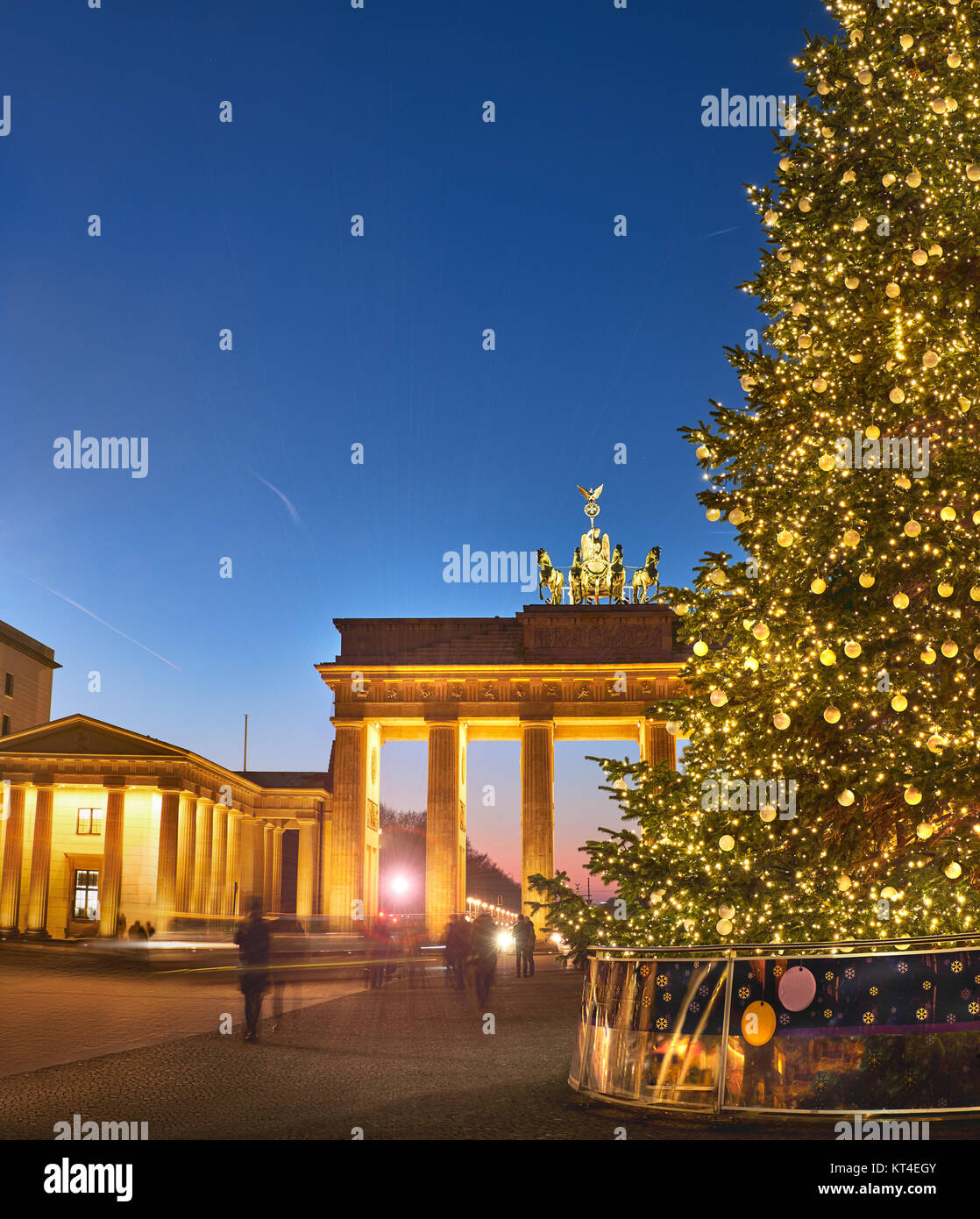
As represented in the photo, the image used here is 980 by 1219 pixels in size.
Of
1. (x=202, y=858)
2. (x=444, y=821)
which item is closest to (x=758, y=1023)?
(x=444, y=821)

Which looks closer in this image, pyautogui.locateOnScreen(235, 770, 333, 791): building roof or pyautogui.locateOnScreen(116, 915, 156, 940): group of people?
pyautogui.locateOnScreen(116, 915, 156, 940): group of people

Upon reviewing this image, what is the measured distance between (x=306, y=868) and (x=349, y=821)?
11747mm

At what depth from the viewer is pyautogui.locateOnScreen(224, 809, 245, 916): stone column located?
2522 inches

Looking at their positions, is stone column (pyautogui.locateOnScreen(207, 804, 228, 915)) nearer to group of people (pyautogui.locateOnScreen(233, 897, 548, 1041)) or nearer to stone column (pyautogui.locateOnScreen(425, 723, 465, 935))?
stone column (pyautogui.locateOnScreen(425, 723, 465, 935))

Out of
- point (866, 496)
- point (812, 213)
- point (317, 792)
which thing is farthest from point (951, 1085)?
point (317, 792)

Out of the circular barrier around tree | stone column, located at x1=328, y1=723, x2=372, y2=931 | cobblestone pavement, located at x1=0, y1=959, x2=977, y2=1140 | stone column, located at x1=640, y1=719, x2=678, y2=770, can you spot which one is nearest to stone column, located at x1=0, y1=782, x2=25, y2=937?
stone column, located at x1=328, y1=723, x2=372, y2=931

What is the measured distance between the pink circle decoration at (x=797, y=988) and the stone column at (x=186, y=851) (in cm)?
4882

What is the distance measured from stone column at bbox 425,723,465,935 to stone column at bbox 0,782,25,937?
2017 cm

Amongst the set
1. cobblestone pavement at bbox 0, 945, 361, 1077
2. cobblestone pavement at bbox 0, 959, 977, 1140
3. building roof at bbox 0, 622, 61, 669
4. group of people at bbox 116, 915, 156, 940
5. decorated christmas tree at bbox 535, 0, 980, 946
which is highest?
building roof at bbox 0, 622, 61, 669

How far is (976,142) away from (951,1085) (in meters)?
8.69

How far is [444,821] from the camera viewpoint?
194 ft

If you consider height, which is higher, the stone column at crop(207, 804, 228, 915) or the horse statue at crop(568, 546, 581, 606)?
the horse statue at crop(568, 546, 581, 606)

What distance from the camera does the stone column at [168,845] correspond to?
5253cm

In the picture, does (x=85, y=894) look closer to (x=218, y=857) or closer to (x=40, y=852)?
(x=40, y=852)
